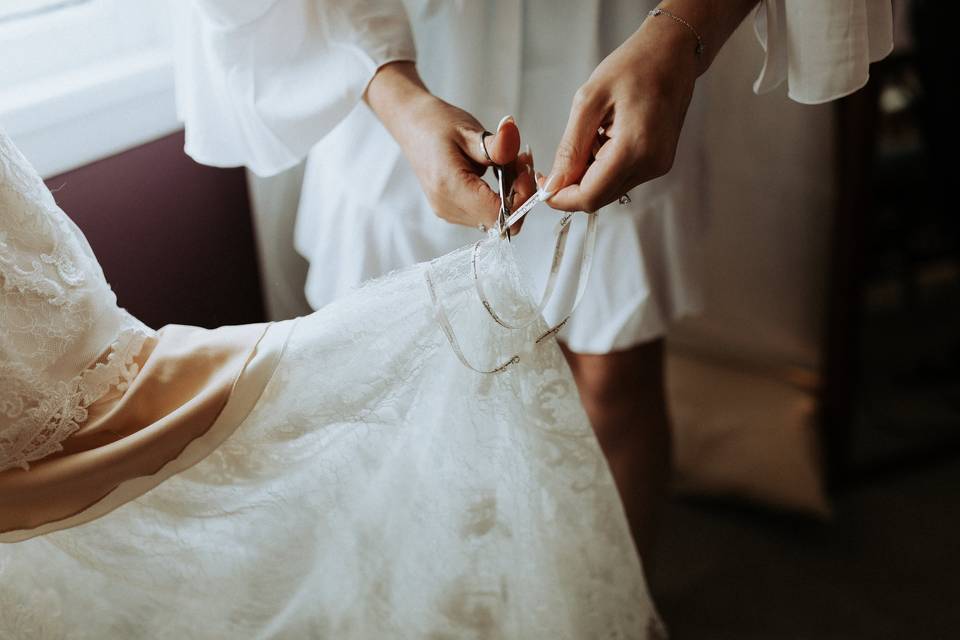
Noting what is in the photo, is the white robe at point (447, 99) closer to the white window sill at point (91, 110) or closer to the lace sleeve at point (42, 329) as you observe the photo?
the white window sill at point (91, 110)

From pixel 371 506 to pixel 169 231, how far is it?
1.48 ft

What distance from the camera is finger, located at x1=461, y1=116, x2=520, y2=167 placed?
0.65 metres

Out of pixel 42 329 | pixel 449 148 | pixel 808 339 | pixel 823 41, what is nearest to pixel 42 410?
pixel 42 329

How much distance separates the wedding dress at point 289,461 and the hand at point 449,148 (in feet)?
0.16

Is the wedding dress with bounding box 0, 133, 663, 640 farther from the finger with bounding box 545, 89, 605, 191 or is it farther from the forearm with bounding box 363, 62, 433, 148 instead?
the forearm with bounding box 363, 62, 433, 148

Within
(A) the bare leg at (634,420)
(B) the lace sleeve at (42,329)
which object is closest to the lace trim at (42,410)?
(B) the lace sleeve at (42,329)

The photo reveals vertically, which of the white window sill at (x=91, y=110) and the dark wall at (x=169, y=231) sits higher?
the white window sill at (x=91, y=110)

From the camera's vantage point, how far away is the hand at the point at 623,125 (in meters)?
0.65

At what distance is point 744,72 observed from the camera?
1.45 meters

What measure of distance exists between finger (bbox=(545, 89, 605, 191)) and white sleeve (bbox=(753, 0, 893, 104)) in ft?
0.64

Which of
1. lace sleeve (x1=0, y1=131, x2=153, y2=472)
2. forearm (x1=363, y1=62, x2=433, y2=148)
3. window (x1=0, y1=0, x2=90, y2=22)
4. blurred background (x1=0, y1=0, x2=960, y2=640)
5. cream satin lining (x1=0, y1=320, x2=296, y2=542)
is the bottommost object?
blurred background (x1=0, y1=0, x2=960, y2=640)

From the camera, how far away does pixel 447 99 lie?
0.92 meters

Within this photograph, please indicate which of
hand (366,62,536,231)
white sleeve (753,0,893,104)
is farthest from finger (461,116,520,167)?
white sleeve (753,0,893,104)

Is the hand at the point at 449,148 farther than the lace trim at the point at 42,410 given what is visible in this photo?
Yes
